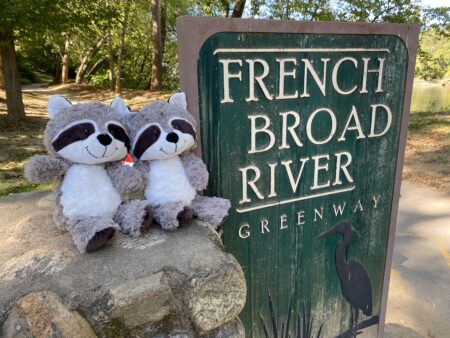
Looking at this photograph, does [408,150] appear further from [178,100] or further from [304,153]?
[178,100]

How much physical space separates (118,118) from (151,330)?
2.14 feet

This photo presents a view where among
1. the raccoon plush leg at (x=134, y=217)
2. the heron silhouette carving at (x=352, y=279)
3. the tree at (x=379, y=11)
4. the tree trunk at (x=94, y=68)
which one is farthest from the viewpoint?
the tree trunk at (x=94, y=68)

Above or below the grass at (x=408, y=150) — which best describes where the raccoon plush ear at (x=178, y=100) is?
above

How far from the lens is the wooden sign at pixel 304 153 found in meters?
1.48

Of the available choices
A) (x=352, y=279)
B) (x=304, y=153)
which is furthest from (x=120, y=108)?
(x=352, y=279)

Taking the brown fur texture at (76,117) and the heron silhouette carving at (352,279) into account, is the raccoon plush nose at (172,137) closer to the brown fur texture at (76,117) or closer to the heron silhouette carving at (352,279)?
the brown fur texture at (76,117)

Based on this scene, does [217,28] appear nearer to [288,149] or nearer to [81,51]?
[288,149]

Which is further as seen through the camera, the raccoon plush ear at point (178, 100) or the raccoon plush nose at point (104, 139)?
the raccoon plush ear at point (178, 100)

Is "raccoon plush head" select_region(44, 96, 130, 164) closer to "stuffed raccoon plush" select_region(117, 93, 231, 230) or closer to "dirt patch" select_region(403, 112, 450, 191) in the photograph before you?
"stuffed raccoon plush" select_region(117, 93, 231, 230)

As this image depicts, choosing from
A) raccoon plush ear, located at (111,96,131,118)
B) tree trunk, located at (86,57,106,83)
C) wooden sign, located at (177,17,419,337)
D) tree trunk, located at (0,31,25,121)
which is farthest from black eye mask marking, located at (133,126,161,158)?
tree trunk, located at (86,57,106,83)

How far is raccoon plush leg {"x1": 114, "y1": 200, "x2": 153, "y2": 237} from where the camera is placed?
1.23 meters

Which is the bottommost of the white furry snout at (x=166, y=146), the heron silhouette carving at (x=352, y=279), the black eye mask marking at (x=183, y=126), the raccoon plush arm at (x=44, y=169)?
the heron silhouette carving at (x=352, y=279)

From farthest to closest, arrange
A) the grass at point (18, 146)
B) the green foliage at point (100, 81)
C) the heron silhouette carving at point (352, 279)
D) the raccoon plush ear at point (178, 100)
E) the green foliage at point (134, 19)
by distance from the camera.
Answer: the green foliage at point (100, 81), the green foliage at point (134, 19), the grass at point (18, 146), the heron silhouette carving at point (352, 279), the raccoon plush ear at point (178, 100)

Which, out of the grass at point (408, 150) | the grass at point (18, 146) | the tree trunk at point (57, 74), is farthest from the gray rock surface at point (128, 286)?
the tree trunk at point (57, 74)
